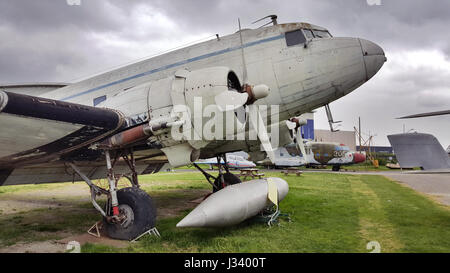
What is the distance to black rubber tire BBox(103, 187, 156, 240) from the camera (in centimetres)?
645

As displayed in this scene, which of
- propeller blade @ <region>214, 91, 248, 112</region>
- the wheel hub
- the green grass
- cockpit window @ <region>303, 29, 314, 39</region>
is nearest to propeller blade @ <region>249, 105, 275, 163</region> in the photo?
propeller blade @ <region>214, 91, 248, 112</region>

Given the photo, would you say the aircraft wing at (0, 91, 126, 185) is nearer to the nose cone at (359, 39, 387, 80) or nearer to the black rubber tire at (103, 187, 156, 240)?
the black rubber tire at (103, 187, 156, 240)

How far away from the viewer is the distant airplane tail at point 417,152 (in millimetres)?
8062

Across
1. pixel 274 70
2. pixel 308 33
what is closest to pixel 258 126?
pixel 274 70

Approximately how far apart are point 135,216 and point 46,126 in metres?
2.48

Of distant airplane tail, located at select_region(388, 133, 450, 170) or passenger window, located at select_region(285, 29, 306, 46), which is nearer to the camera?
passenger window, located at select_region(285, 29, 306, 46)

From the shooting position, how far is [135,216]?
650 cm

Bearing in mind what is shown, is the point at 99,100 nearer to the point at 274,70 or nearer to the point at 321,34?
the point at 274,70

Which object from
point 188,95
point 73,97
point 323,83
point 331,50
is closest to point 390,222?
point 323,83

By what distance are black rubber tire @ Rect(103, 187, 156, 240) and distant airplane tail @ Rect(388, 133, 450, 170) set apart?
250 inches

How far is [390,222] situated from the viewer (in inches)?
319

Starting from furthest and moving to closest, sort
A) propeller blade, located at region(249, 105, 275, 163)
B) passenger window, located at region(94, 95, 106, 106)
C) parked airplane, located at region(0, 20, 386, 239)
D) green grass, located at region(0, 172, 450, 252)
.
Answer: passenger window, located at region(94, 95, 106, 106)
propeller blade, located at region(249, 105, 275, 163)
parked airplane, located at region(0, 20, 386, 239)
green grass, located at region(0, 172, 450, 252)

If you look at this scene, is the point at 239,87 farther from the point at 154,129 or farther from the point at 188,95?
the point at 154,129
